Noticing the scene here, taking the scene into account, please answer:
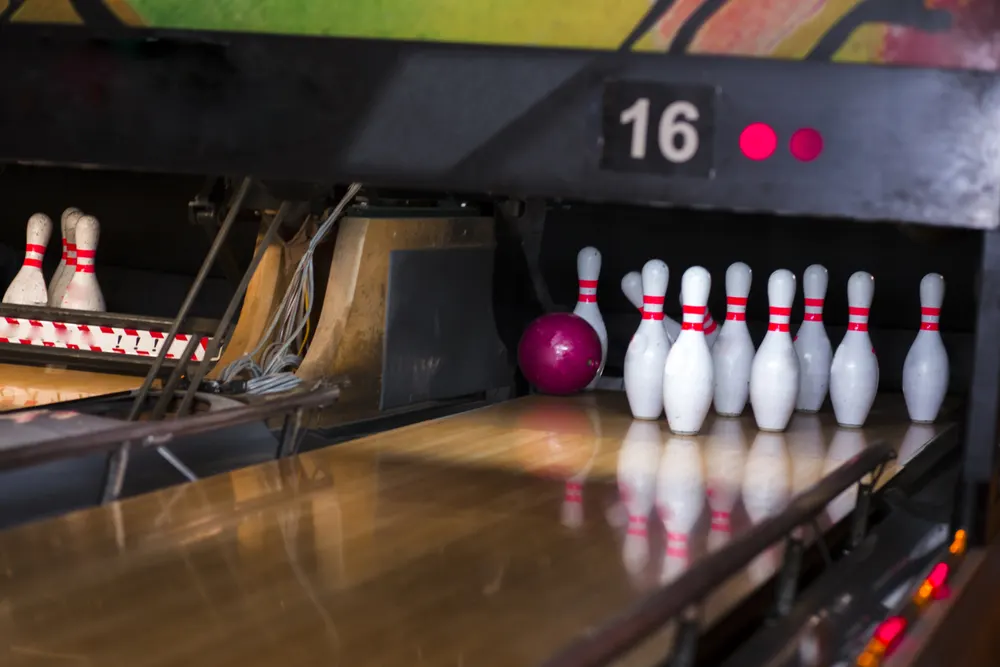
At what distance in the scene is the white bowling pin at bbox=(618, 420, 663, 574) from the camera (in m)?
2.09

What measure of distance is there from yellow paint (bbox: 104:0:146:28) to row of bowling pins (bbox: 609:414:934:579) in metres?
1.06

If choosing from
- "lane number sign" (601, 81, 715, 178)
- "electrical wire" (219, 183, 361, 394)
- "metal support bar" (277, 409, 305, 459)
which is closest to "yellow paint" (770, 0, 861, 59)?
"lane number sign" (601, 81, 715, 178)

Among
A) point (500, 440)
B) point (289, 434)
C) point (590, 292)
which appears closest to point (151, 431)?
point (289, 434)

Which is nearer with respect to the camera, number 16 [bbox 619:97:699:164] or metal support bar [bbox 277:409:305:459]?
number 16 [bbox 619:97:699:164]

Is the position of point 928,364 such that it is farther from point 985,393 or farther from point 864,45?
point 864,45

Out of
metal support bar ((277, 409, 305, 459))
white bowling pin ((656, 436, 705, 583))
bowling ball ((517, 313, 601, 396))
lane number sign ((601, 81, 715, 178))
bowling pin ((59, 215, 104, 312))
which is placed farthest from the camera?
bowling pin ((59, 215, 104, 312))

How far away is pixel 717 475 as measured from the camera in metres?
2.72

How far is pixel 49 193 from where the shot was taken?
4.41 meters

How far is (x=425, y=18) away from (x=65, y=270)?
276 centimetres

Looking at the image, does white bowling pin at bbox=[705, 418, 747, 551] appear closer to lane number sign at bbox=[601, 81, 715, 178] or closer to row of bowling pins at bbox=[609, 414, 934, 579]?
row of bowling pins at bbox=[609, 414, 934, 579]

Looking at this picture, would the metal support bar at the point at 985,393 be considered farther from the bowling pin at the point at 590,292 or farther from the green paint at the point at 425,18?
the bowling pin at the point at 590,292

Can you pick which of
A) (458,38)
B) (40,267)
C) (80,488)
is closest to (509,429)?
(80,488)

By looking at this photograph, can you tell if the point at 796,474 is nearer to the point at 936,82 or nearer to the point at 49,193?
the point at 936,82

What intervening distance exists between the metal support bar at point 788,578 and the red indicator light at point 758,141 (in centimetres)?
63
